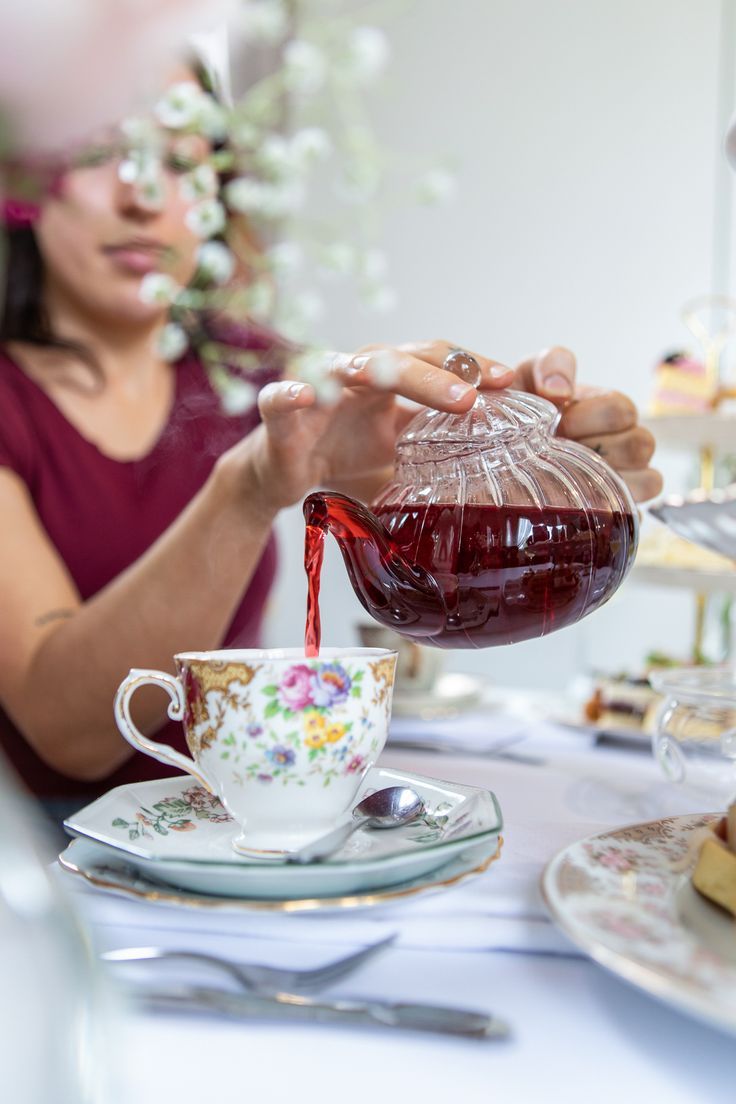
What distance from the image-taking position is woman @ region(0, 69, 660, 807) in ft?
2.12

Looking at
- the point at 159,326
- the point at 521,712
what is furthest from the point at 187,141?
the point at 521,712

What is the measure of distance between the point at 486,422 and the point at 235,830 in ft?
0.73

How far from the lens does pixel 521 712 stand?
96 centimetres

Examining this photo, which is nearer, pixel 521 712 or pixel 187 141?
pixel 521 712

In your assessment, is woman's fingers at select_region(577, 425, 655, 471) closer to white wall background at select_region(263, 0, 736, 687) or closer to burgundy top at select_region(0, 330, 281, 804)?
burgundy top at select_region(0, 330, 281, 804)

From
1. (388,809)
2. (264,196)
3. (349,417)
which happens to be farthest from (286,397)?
(264,196)

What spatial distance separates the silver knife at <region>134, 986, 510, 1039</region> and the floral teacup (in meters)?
0.09

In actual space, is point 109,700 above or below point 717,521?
below

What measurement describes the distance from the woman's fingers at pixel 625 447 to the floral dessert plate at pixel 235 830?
0.29m

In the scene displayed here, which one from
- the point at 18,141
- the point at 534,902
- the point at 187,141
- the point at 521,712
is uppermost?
the point at 187,141

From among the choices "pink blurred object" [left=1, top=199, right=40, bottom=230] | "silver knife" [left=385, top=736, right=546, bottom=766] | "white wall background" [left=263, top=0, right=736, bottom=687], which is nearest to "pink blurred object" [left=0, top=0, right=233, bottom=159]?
"silver knife" [left=385, top=736, right=546, bottom=766]

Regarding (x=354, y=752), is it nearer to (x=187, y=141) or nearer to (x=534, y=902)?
(x=534, y=902)

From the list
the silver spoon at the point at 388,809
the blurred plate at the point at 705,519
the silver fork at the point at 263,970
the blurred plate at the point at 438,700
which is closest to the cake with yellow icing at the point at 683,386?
the blurred plate at the point at 438,700

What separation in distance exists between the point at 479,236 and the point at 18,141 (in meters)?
2.51
